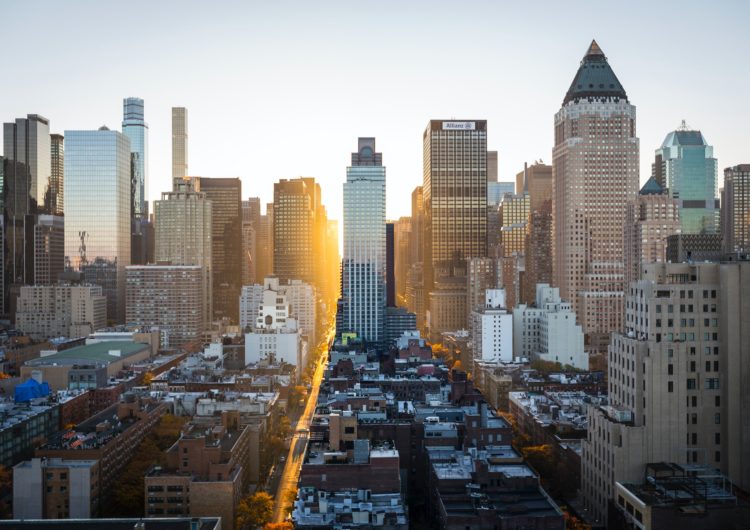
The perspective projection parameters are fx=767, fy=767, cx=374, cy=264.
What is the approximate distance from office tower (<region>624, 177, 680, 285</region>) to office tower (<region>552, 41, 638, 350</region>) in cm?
775

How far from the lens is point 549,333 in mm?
156125

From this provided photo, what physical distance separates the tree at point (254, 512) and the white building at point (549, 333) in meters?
89.4

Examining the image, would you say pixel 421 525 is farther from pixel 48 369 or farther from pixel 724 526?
pixel 48 369

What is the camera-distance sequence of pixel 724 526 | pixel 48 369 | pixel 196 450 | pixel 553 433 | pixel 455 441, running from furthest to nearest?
pixel 48 369 < pixel 553 433 < pixel 455 441 < pixel 196 450 < pixel 724 526

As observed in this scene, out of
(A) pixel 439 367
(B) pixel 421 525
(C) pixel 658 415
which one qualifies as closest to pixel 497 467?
(B) pixel 421 525

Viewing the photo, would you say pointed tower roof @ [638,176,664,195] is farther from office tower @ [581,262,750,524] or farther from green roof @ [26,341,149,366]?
green roof @ [26,341,149,366]

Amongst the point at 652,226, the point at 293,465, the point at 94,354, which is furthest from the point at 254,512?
the point at 652,226

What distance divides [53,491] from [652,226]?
13977 centimetres

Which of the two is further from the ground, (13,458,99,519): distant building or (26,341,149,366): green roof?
(26,341,149,366): green roof

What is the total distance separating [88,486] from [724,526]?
2291 inches

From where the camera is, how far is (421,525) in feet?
250

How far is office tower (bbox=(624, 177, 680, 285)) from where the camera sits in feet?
567

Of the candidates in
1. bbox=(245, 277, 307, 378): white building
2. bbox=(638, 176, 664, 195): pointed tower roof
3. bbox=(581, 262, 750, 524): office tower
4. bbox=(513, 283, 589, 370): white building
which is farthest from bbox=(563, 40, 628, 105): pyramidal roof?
bbox=(581, 262, 750, 524): office tower

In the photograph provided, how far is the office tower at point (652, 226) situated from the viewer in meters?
173
